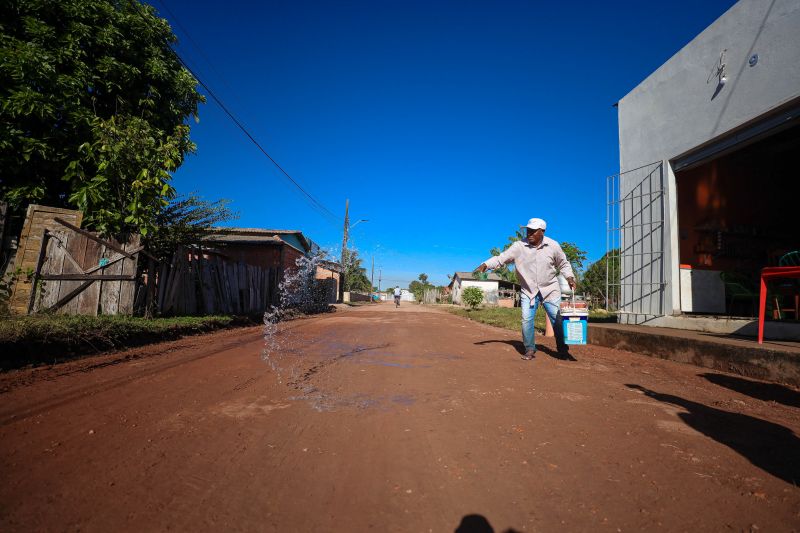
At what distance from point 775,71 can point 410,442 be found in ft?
22.3

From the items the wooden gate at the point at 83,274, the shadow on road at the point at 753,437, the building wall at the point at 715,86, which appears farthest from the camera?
the wooden gate at the point at 83,274

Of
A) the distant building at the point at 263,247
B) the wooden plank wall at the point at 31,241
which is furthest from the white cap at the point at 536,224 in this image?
the distant building at the point at 263,247

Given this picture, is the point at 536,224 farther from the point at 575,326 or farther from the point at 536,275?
the point at 575,326

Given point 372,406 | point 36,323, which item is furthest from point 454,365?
point 36,323

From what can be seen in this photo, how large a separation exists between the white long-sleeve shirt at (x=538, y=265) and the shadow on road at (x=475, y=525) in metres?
4.09

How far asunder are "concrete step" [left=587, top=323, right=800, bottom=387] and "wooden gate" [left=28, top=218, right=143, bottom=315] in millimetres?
8627

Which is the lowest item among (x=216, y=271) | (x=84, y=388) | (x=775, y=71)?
(x=84, y=388)

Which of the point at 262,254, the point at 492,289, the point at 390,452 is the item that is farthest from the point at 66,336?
the point at 492,289

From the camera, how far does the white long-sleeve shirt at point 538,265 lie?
5.40 metres

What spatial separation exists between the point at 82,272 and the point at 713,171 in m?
11.9

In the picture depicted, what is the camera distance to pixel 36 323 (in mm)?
4809

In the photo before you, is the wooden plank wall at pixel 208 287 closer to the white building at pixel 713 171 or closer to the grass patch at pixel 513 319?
the grass patch at pixel 513 319

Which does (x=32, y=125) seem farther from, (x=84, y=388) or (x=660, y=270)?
(x=660, y=270)

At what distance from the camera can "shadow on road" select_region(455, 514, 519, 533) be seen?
1521 mm
